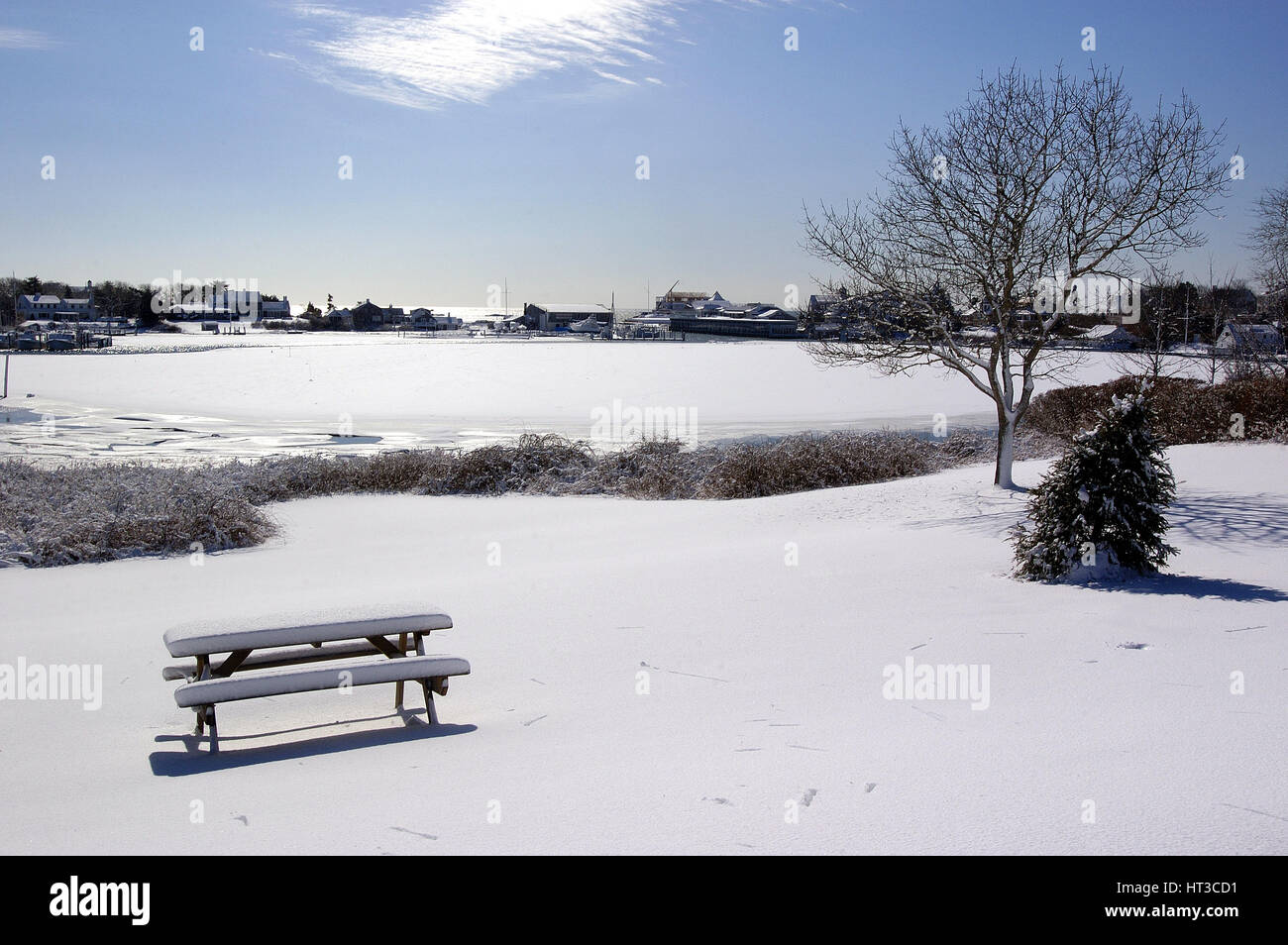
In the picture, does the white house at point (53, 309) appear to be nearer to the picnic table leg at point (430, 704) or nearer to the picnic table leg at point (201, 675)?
the picnic table leg at point (201, 675)

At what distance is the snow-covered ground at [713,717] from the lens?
12.9ft

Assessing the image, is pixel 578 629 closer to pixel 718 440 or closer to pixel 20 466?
pixel 20 466

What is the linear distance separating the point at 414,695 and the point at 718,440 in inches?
757

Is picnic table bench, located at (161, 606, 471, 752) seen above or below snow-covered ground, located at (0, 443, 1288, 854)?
above

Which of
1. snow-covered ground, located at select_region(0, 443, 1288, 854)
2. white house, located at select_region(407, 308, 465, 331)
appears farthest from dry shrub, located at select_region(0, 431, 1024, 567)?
white house, located at select_region(407, 308, 465, 331)

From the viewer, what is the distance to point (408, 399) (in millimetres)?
39250

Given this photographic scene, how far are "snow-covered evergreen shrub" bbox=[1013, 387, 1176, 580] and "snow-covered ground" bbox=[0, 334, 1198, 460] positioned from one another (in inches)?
451

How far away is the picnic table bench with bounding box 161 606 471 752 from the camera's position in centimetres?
523

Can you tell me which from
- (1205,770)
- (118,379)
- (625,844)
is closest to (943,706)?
(1205,770)

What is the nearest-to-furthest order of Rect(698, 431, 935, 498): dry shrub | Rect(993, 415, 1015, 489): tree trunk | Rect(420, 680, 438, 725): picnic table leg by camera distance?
1. Rect(420, 680, 438, 725): picnic table leg
2. Rect(993, 415, 1015, 489): tree trunk
3. Rect(698, 431, 935, 498): dry shrub

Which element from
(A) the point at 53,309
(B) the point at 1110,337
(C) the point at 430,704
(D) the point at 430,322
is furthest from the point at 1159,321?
(A) the point at 53,309

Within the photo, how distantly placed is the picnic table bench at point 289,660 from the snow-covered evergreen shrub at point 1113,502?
18.2ft

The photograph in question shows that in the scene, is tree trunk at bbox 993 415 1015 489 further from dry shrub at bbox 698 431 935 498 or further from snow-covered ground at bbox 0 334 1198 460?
snow-covered ground at bbox 0 334 1198 460
